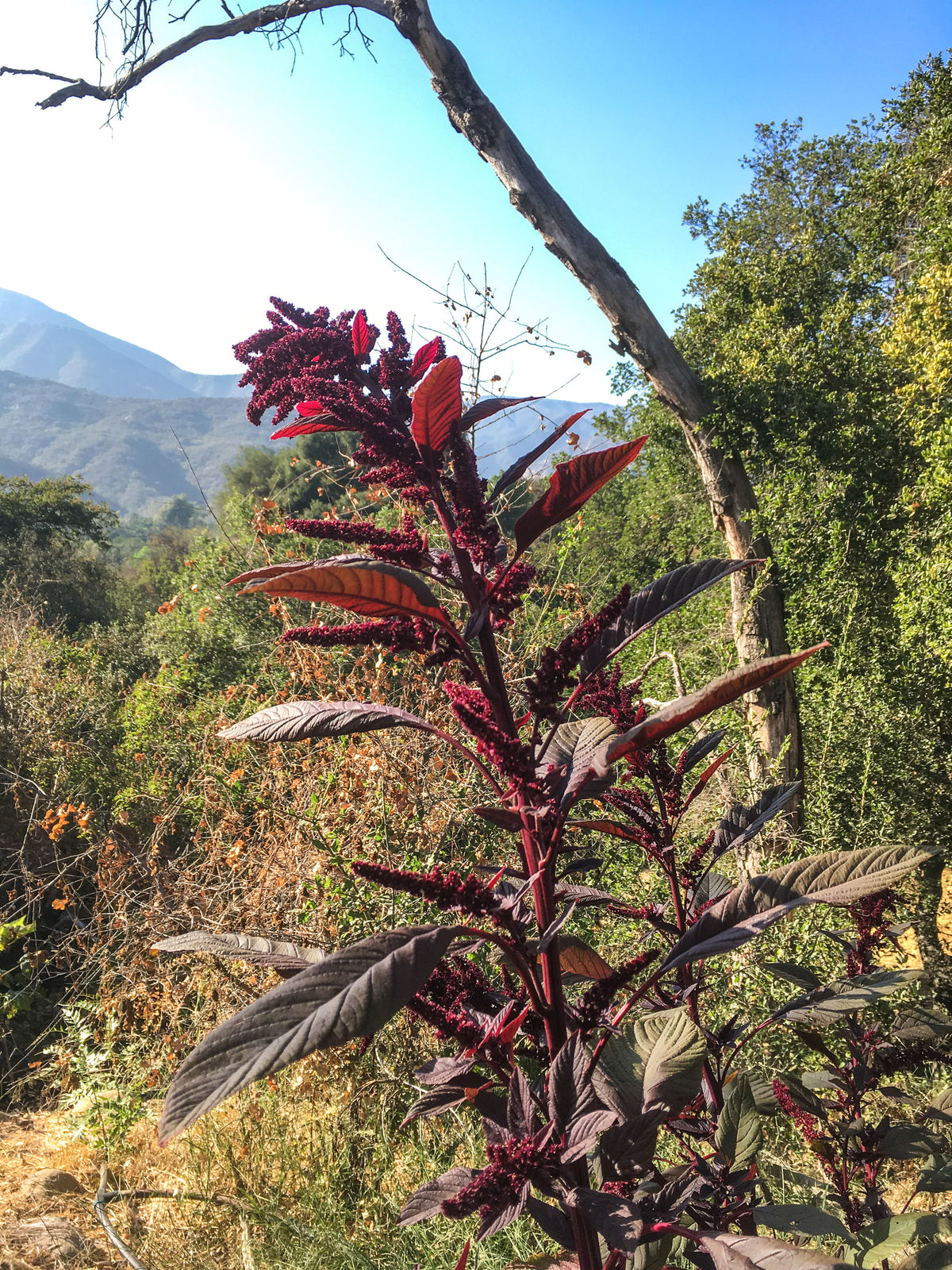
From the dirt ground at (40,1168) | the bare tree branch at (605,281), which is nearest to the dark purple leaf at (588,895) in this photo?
the dirt ground at (40,1168)

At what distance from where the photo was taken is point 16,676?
6.47 meters

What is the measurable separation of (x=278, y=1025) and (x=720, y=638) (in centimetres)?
487

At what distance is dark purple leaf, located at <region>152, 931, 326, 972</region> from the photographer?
740 millimetres

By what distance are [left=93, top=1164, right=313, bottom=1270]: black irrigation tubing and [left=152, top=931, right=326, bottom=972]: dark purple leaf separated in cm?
178

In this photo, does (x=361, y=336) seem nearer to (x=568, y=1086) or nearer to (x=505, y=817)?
(x=505, y=817)

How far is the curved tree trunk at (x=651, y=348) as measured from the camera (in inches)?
142

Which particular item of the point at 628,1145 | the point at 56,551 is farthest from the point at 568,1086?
the point at 56,551

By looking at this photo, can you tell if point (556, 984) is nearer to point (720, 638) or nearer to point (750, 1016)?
point (750, 1016)

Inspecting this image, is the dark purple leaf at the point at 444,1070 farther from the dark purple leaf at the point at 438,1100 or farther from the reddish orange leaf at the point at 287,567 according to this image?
the reddish orange leaf at the point at 287,567

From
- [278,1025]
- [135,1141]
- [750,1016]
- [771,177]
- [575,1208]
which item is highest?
[771,177]

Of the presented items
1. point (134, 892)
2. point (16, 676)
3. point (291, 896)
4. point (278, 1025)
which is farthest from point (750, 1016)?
point (16, 676)

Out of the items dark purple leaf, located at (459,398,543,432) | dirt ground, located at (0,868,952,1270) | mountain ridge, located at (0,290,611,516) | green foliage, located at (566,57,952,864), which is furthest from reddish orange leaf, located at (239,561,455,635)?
mountain ridge, located at (0,290,611,516)

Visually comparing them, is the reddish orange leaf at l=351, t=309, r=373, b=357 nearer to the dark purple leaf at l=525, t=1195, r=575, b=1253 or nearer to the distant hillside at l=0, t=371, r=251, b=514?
the dark purple leaf at l=525, t=1195, r=575, b=1253

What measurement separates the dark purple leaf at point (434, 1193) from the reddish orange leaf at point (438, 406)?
0.80 m
